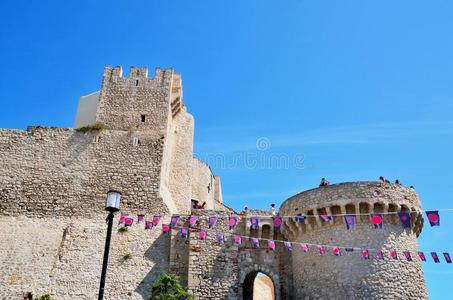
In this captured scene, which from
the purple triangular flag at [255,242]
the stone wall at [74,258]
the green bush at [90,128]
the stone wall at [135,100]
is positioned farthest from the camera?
the stone wall at [135,100]

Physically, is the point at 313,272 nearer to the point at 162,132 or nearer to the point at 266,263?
the point at 266,263

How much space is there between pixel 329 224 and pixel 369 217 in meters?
1.59

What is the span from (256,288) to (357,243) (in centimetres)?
1014

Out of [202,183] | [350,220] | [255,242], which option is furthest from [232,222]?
[202,183]

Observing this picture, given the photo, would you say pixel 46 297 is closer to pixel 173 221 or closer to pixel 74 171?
pixel 173 221

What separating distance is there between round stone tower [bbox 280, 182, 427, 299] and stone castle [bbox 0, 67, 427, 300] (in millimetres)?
42

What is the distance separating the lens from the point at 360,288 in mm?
16203

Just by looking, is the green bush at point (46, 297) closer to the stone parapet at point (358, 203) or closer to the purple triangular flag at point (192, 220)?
the purple triangular flag at point (192, 220)

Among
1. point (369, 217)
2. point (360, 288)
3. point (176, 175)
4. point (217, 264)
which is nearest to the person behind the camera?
point (360, 288)

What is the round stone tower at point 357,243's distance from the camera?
53.6 feet

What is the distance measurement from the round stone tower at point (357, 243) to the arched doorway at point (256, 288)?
3.39 meters

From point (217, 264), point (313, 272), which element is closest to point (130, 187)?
point (217, 264)

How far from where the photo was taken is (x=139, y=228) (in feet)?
66.1

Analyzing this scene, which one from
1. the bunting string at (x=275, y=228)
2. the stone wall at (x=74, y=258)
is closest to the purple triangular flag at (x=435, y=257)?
the bunting string at (x=275, y=228)
